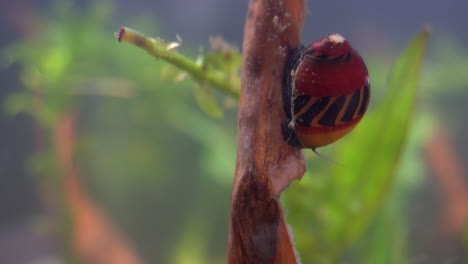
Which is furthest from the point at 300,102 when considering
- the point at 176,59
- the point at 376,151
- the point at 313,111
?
the point at 376,151

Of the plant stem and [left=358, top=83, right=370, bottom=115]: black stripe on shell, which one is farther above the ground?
the plant stem

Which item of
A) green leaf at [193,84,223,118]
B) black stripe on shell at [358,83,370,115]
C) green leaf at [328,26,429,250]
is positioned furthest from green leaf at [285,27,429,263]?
black stripe on shell at [358,83,370,115]

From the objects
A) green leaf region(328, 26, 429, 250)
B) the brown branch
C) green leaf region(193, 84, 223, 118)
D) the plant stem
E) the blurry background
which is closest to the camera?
the brown branch

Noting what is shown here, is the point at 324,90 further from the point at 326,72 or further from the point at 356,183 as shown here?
the point at 356,183

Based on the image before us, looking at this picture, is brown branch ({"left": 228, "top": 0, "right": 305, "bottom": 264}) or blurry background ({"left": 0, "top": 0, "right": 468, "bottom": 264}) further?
blurry background ({"left": 0, "top": 0, "right": 468, "bottom": 264})

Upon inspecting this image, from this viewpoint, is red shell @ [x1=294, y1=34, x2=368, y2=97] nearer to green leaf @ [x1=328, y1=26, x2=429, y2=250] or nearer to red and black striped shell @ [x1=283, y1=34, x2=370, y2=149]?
red and black striped shell @ [x1=283, y1=34, x2=370, y2=149]

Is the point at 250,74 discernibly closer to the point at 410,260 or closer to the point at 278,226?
the point at 278,226

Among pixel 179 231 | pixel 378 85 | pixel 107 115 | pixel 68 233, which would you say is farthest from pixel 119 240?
pixel 378 85
